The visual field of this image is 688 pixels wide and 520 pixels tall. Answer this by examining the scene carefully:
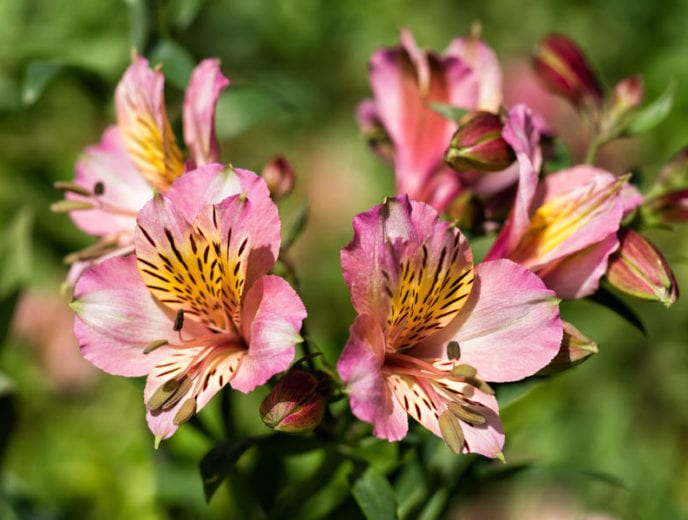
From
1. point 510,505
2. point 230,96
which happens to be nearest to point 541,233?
point 230,96

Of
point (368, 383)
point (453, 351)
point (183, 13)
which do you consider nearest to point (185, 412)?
point (368, 383)

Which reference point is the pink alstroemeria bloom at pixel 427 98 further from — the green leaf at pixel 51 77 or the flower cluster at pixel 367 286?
the green leaf at pixel 51 77

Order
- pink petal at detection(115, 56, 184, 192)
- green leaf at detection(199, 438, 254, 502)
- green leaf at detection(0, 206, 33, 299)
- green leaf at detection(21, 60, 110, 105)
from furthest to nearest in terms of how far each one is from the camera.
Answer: green leaf at detection(0, 206, 33, 299) < green leaf at detection(21, 60, 110, 105) < pink petal at detection(115, 56, 184, 192) < green leaf at detection(199, 438, 254, 502)

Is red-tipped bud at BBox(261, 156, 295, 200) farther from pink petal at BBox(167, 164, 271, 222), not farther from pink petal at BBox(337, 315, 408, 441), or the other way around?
pink petal at BBox(337, 315, 408, 441)

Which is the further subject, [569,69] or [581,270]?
[569,69]

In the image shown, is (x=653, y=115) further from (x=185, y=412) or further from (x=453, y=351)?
(x=185, y=412)

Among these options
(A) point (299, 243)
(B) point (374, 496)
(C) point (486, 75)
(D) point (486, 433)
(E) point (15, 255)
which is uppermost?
(C) point (486, 75)

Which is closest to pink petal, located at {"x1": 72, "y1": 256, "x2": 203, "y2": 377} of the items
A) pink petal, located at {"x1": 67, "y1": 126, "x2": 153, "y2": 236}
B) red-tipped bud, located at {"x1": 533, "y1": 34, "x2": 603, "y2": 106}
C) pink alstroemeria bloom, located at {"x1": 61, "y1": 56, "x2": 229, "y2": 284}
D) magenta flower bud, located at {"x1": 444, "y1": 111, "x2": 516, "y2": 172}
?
pink alstroemeria bloom, located at {"x1": 61, "y1": 56, "x2": 229, "y2": 284}

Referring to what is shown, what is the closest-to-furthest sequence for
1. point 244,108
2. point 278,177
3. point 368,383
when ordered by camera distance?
point 368,383, point 278,177, point 244,108
